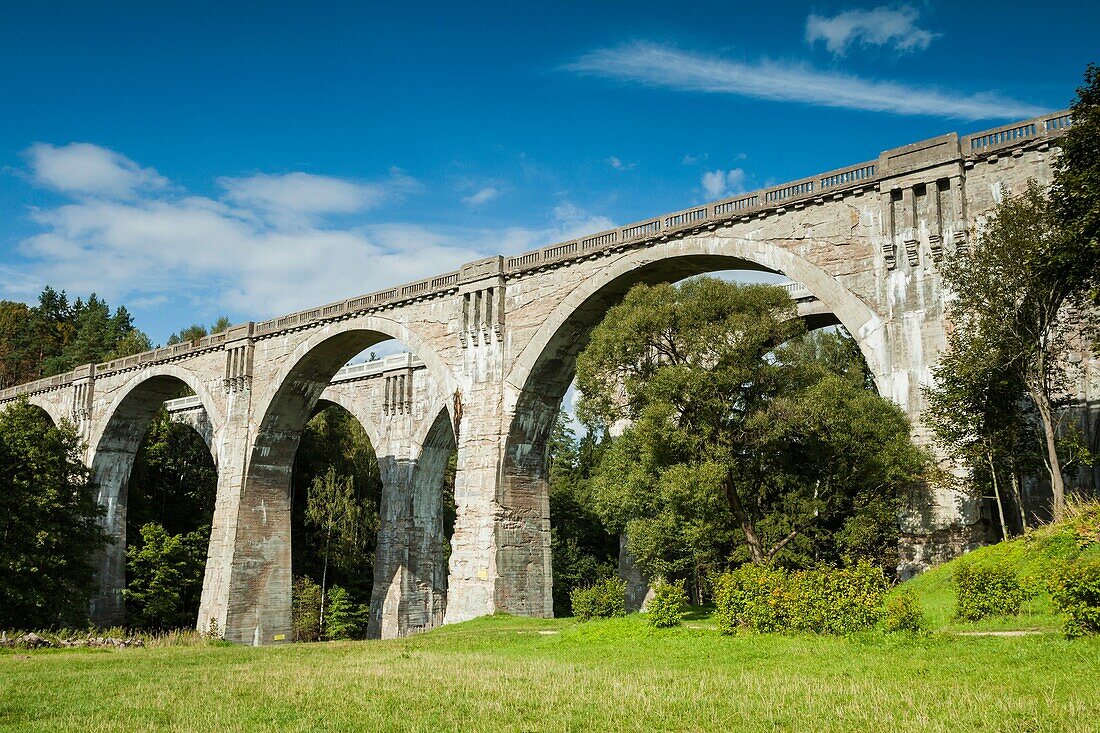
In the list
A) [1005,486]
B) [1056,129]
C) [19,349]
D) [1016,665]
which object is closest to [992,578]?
[1016,665]

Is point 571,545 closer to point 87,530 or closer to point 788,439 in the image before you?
point 87,530

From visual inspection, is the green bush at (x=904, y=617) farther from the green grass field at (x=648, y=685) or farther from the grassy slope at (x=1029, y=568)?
the grassy slope at (x=1029, y=568)

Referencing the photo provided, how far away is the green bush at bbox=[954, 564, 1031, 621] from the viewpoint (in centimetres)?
1228

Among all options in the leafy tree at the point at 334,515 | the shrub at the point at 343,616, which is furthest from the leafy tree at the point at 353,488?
the shrub at the point at 343,616

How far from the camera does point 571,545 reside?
43.3 meters

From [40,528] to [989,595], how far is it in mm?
27376

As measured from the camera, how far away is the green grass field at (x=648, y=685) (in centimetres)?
773

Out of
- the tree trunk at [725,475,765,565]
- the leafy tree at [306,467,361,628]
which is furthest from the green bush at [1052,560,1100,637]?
the leafy tree at [306,467,361,628]

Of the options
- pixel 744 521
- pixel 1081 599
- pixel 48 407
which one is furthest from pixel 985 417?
pixel 48 407

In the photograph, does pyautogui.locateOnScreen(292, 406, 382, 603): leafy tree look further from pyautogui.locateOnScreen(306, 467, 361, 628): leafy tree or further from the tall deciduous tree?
the tall deciduous tree

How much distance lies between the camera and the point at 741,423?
18.7 metres

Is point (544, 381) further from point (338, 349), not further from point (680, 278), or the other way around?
point (338, 349)

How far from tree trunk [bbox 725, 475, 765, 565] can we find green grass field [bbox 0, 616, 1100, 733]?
429 centimetres

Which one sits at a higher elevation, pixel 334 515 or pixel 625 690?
pixel 334 515
